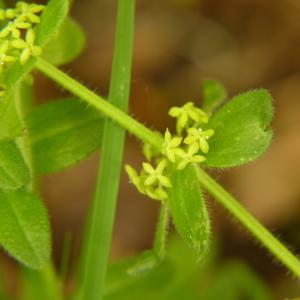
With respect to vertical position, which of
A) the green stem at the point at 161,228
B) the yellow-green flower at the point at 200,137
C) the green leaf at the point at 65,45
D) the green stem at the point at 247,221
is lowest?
Result: the green stem at the point at 247,221

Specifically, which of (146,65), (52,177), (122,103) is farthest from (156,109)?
(122,103)

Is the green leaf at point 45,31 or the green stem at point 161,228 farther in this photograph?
the green stem at point 161,228

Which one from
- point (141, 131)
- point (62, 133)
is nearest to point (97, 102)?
point (141, 131)

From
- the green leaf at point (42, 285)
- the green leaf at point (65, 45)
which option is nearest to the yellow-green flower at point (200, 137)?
the green leaf at point (65, 45)

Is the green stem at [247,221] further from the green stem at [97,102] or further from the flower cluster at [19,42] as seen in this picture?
the flower cluster at [19,42]

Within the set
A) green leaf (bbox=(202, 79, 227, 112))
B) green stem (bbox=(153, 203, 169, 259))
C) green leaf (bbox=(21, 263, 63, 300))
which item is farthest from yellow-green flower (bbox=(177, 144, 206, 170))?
green leaf (bbox=(21, 263, 63, 300))
